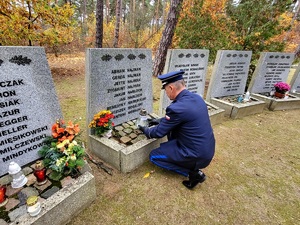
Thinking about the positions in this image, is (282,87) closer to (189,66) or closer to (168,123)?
(189,66)

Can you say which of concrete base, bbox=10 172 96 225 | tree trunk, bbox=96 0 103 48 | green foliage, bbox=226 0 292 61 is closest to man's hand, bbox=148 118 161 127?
concrete base, bbox=10 172 96 225

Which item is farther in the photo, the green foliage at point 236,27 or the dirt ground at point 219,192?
the green foliage at point 236,27

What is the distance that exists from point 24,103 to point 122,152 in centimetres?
145

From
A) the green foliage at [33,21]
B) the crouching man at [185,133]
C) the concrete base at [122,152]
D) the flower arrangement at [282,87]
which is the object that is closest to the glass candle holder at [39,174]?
the concrete base at [122,152]

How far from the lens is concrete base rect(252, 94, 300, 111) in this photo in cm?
603

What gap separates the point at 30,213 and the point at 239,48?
7264mm

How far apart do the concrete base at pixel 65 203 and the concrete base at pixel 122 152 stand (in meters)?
0.63

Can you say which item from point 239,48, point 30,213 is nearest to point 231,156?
point 30,213

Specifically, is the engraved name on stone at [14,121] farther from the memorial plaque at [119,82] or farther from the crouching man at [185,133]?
the crouching man at [185,133]

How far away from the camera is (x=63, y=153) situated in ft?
7.44

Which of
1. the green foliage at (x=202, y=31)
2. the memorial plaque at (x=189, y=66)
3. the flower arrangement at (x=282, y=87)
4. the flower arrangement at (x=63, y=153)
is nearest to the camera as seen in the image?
the flower arrangement at (x=63, y=153)

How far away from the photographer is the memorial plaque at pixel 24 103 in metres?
2.03

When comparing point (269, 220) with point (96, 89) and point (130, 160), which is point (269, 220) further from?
point (96, 89)

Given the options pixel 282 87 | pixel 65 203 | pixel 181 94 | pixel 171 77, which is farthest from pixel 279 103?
pixel 65 203
